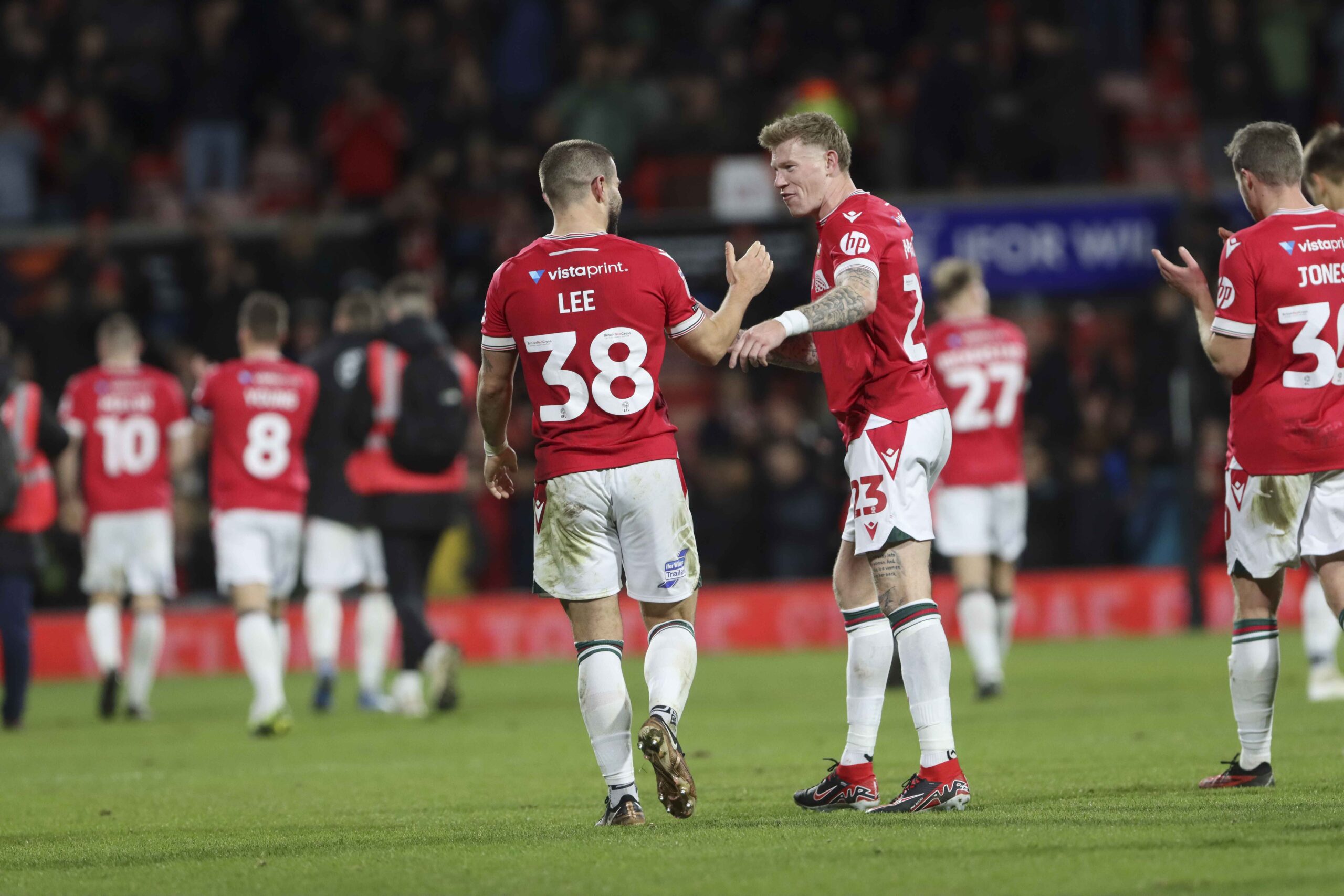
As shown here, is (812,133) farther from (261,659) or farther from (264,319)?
(261,659)

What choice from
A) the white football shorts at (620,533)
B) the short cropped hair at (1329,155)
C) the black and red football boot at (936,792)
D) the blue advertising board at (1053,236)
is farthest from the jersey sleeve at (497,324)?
the blue advertising board at (1053,236)

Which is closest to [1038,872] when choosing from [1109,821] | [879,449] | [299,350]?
[1109,821]

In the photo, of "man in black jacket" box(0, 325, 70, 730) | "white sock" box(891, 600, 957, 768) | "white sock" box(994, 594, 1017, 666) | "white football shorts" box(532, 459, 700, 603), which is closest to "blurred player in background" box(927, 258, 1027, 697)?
"white sock" box(994, 594, 1017, 666)

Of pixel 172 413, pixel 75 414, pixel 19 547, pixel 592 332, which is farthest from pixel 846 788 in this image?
pixel 75 414

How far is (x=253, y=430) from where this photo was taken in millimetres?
12016

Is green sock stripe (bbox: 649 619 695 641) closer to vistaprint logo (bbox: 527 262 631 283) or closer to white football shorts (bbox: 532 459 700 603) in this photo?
white football shorts (bbox: 532 459 700 603)

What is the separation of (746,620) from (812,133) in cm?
1208

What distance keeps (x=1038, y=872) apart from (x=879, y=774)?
3.10 metres

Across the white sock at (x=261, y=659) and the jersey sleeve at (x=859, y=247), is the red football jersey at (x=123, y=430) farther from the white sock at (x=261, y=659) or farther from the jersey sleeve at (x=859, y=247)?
the jersey sleeve at (x=859, y=247)

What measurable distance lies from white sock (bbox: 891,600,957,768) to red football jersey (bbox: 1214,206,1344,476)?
1.39 metres

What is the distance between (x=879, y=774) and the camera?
327 inches

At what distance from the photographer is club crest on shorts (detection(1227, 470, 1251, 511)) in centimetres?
716

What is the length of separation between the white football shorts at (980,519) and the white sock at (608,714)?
20.4 ft

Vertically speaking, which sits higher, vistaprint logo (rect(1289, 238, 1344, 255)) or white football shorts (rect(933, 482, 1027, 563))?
vistaprint logo (rect(1289, 238, 1344, 255))
